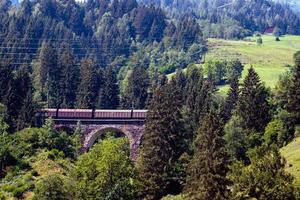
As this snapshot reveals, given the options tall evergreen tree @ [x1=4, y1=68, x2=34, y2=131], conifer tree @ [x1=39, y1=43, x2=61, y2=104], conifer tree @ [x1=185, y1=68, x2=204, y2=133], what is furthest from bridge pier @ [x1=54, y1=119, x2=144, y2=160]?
conifer tree @ [x1=39, y1=43, x2=61, y2=104]

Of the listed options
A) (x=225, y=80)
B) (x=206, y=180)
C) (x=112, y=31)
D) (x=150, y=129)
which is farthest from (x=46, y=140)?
(x=112, y=31)

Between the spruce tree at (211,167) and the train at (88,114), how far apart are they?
4722cm

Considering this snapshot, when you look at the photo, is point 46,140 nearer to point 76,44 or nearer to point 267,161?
point 267,161

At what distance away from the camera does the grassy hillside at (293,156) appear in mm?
46875

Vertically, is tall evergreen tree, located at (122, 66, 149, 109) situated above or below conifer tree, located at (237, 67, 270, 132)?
below

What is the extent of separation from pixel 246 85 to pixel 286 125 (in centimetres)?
1248

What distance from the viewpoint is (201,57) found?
535 ft

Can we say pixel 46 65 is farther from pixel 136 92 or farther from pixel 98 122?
A: pixel 98 122

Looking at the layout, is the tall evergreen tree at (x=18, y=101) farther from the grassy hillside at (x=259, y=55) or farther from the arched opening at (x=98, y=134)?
the grassy hillside at (x=259, y=55)

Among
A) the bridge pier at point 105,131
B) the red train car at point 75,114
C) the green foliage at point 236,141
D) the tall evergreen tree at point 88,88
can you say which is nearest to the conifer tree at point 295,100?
the green foliage at point 236,141

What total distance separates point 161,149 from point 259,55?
118 m

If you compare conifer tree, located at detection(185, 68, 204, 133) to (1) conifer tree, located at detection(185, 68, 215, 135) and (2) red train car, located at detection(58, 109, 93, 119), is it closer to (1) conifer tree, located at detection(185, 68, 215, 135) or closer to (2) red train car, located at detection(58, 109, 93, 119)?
(1) conifer tree, located at detection(185, 68, 215, 135)

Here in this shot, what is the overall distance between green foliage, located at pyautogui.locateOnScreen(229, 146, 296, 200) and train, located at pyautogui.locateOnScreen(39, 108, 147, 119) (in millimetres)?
52075

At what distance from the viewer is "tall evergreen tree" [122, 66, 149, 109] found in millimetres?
109938
